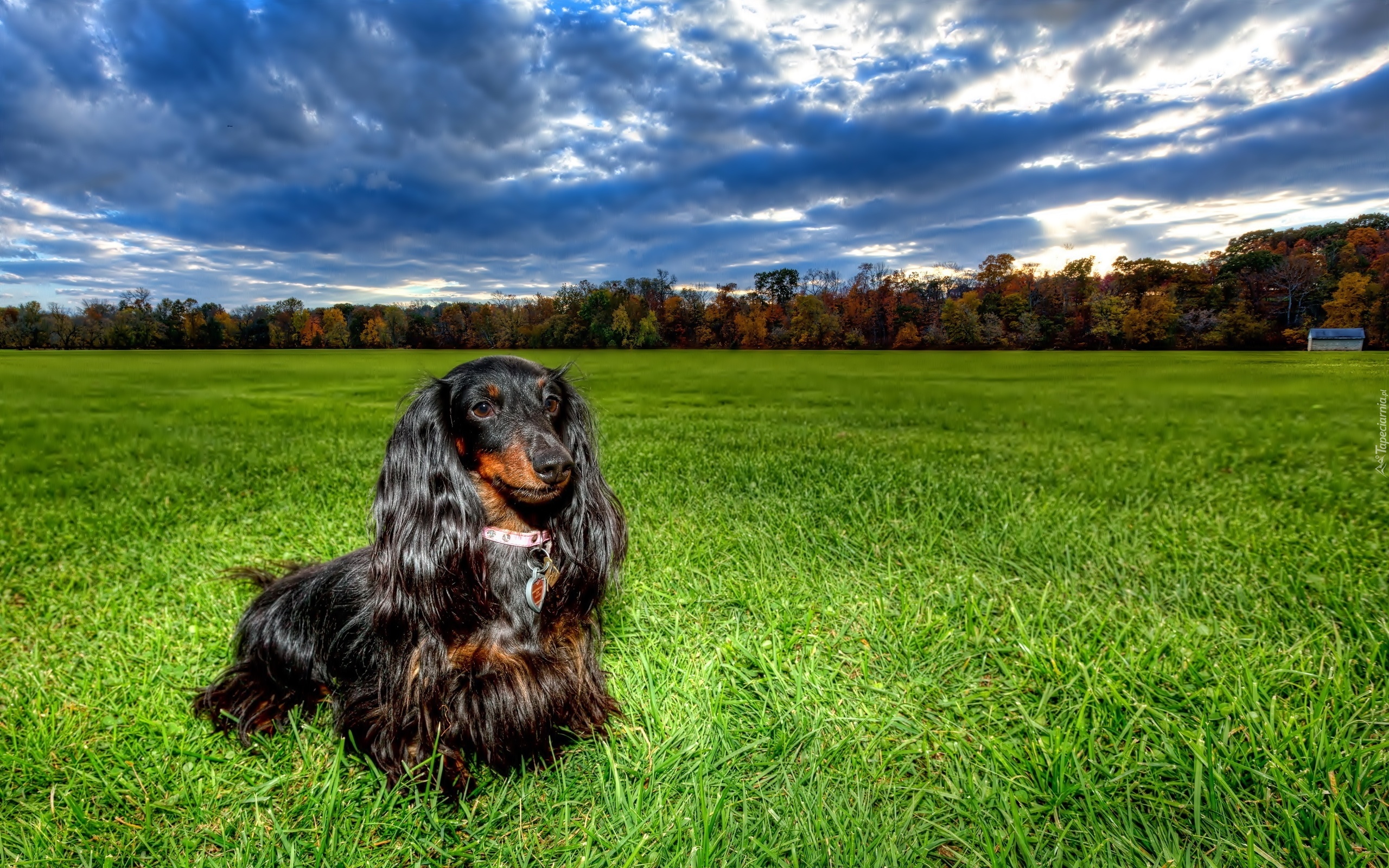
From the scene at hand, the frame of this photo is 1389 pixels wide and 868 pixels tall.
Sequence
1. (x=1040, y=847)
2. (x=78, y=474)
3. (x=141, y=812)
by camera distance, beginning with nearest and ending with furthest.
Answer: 1. (x=1040, y=847)
2. (x=141, y=812)
3. (x=78, y=474)

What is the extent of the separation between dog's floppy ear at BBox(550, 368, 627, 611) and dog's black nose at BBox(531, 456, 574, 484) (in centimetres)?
48

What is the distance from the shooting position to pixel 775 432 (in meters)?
10.9

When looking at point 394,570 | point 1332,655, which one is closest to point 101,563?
point 394,570

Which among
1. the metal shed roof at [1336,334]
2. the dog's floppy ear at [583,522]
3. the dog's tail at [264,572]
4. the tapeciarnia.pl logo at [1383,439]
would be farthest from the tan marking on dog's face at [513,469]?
the metal shed roof at [1336,334]

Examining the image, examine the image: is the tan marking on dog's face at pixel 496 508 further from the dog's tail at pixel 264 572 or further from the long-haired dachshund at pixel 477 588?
the dog's tail at pixel 264 572

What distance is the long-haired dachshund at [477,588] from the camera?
7.65 feet

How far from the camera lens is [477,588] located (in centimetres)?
240

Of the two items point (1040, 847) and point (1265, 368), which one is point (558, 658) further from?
point (1265, 368)

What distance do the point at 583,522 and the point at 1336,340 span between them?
1538cm

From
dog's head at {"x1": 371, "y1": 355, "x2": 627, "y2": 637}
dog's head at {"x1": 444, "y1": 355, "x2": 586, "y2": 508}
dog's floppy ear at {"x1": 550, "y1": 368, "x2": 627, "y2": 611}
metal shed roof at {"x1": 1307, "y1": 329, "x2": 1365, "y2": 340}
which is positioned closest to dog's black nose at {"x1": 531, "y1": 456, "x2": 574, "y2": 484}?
dog's head at {"x1": 444, "y1": 355, "x2": 586, "y2": 508}

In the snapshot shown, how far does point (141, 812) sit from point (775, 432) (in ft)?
31.2

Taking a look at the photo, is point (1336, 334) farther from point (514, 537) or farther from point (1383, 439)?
point (514, 537)

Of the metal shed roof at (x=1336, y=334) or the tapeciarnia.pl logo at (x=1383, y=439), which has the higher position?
the metal shed roof at (x=1336, y=334)

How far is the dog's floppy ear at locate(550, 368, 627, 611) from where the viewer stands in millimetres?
2580
